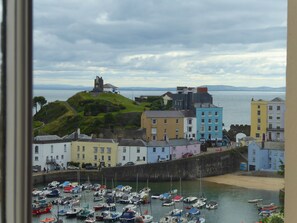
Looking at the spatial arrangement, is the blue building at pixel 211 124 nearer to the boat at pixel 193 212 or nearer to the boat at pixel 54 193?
the boat at pixel 193 212

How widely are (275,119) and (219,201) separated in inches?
9.3

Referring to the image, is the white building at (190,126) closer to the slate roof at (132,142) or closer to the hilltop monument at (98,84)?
the slate roof at (132,142)

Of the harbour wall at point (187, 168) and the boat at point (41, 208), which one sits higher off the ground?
the harbour wall at point (187, 168)

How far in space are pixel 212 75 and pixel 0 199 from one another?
1.97 feet

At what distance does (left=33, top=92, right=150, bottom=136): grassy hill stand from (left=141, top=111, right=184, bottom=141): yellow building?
1.0 inches

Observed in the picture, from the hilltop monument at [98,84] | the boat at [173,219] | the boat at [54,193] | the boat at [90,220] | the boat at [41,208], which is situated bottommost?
the boat at [90,220]

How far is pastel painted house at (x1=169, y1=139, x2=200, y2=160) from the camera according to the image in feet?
3.56

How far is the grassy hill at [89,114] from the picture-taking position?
112 centimetres

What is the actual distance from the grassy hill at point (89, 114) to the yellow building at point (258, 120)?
27 cm

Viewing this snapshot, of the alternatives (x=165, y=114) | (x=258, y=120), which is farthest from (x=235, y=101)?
(x=165, y=114)

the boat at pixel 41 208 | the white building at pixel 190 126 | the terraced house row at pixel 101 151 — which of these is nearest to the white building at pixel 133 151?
the terraced house row at pixel 101 151

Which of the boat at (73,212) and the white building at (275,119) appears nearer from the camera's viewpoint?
the white building at (275,119)

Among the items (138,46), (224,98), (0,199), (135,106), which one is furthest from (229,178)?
(0,199)

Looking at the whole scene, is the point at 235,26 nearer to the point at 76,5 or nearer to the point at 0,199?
the point at 76,5
